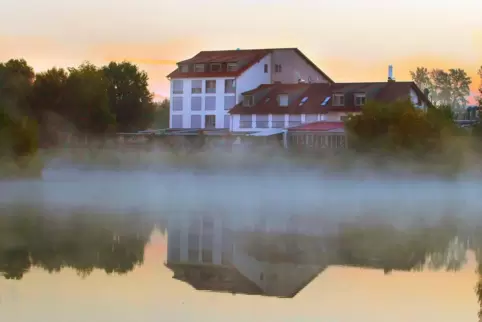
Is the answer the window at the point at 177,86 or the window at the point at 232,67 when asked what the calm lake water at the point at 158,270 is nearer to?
the window at the point at 232,67

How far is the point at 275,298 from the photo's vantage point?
15211 millimetres

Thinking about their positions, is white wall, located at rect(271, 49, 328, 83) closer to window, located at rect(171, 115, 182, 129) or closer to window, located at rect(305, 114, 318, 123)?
window, located at rect(171, 115, 182, 129)

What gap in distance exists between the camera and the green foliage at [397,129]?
2030 inches

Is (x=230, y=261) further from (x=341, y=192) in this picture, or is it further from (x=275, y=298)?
(x=341, y=192)

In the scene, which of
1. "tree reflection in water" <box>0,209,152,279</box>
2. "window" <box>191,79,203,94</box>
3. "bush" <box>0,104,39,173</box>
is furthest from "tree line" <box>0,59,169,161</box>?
"tree reflection in water" <box>0,209,152,279</box>

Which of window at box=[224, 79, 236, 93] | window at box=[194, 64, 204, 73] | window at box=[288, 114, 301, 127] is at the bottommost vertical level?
window at box=[288, 114, 301, 127]

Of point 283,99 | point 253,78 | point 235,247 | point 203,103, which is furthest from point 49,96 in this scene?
point 235,247

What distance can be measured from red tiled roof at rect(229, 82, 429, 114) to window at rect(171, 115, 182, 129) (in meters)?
6.27

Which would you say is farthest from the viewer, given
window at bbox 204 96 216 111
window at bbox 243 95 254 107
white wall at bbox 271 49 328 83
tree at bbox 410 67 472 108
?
tree at bbox 410 67 472 108

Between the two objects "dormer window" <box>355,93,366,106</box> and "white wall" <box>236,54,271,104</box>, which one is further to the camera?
"white wall" <box>236,54,271,104</box>

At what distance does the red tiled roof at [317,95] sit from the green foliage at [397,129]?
16625 mm

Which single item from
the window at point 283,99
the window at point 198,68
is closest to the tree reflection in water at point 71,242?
the window at point 283,99

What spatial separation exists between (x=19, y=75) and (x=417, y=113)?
135 ft

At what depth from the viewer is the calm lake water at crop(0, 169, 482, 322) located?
551 inches
